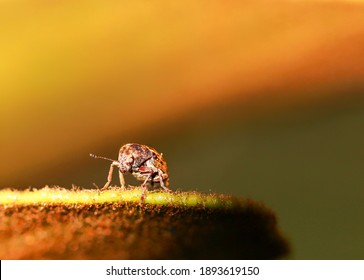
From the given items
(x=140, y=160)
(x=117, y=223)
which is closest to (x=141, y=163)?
(x=140, y=160)

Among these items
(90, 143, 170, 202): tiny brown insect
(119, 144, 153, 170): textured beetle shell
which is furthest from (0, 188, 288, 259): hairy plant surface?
(119, 144, 153, 170): textured beetle shell

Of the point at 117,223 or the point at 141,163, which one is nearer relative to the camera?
the point at 117,223

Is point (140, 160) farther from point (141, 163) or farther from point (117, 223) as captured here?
point (117, 223)

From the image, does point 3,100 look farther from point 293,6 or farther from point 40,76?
point 293,6

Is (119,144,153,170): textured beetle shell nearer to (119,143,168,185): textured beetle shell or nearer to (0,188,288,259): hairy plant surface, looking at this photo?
(119,143,168,185): textured beetle shell

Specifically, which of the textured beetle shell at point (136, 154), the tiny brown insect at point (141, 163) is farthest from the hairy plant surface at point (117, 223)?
the textured beetle shell at point (136, 154)

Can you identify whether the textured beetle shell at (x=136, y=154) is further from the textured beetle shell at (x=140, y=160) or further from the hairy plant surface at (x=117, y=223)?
the hairy plant surface at (x=117, y=223)

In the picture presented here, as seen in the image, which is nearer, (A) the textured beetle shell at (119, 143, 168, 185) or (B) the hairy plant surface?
(B) the hairy plant surface

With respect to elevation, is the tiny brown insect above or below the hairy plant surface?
above
